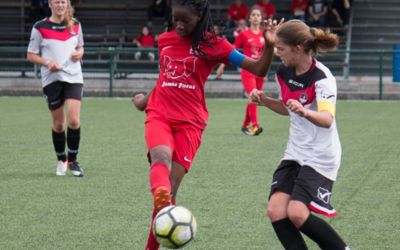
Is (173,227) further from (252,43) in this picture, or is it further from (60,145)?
(252,43)

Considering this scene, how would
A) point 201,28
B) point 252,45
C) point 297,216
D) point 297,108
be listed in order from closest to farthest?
point 297,108 < point 297,216 < point 201,28 < point 252,45

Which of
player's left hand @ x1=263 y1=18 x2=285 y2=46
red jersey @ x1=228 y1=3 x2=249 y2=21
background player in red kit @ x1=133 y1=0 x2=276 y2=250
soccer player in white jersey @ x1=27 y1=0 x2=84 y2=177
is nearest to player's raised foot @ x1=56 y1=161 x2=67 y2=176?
soccer player in white jersey @ x1=27 y1=0 x2=84 y2=177

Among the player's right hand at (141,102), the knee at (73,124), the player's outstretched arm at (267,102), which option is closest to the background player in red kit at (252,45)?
the knee at (73,124)

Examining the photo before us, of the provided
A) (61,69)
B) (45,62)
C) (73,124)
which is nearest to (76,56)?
(61,69)

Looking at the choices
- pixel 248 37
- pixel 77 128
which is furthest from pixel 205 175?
pixel 248 37

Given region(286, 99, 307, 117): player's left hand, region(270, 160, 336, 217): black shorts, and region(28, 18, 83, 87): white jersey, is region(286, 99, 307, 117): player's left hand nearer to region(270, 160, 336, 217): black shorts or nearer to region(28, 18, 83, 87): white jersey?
region(270, 160, 336, 217): black shorts

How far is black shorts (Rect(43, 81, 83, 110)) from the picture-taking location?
10.5 m

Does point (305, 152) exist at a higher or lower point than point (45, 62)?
higher

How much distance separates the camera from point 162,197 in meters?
5.73

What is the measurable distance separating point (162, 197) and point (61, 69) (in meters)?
5.00

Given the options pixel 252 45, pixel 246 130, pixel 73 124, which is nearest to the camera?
pixel 73 124

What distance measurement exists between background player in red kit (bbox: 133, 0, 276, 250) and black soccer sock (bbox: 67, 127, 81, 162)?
4065 mm

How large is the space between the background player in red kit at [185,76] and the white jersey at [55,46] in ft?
13.2

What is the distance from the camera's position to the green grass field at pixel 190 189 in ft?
24.2
